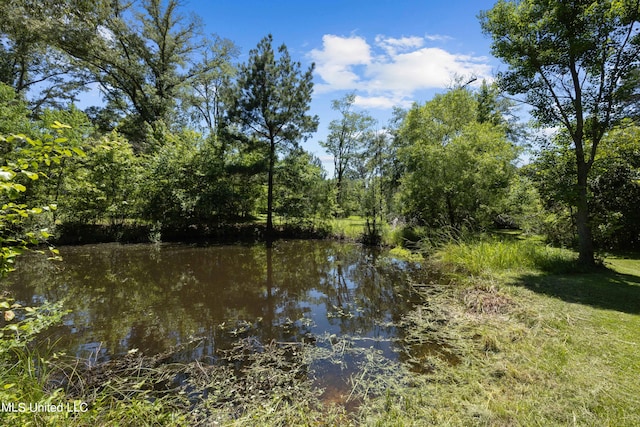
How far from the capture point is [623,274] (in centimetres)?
666

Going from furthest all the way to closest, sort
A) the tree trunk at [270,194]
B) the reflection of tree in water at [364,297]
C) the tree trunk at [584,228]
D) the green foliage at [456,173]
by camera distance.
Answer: the tree trunk at [270,194] → the green foliage at [456,173] → the tree trunk at [584,228] → the reflection of tree in water at [364,297]

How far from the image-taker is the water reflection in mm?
4801

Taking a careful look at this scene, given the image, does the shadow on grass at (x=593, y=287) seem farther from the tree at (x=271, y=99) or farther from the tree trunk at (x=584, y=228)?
the tree at (x=271, y=99)

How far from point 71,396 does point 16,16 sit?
2149 centimetres

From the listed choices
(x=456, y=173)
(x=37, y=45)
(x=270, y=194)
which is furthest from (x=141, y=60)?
(x=456, y=173)

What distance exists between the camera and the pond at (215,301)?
458cm

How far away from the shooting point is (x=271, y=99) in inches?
588

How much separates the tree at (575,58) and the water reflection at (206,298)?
5.95m

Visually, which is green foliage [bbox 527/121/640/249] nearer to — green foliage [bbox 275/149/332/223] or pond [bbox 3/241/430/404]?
pond [bbox 3/241/430/404]

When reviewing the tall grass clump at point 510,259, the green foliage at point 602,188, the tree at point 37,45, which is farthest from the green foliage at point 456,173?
the tree at point 37,45

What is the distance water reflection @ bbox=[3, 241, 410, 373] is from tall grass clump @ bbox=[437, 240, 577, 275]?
76.8 inches

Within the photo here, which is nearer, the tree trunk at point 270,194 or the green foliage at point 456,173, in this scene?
the green foliage at point 456,173

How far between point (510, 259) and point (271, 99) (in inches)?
503

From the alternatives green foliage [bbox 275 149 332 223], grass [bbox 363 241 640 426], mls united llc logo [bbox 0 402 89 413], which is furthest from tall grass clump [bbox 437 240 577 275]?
green foliage [bbox 275 149 332 223]
